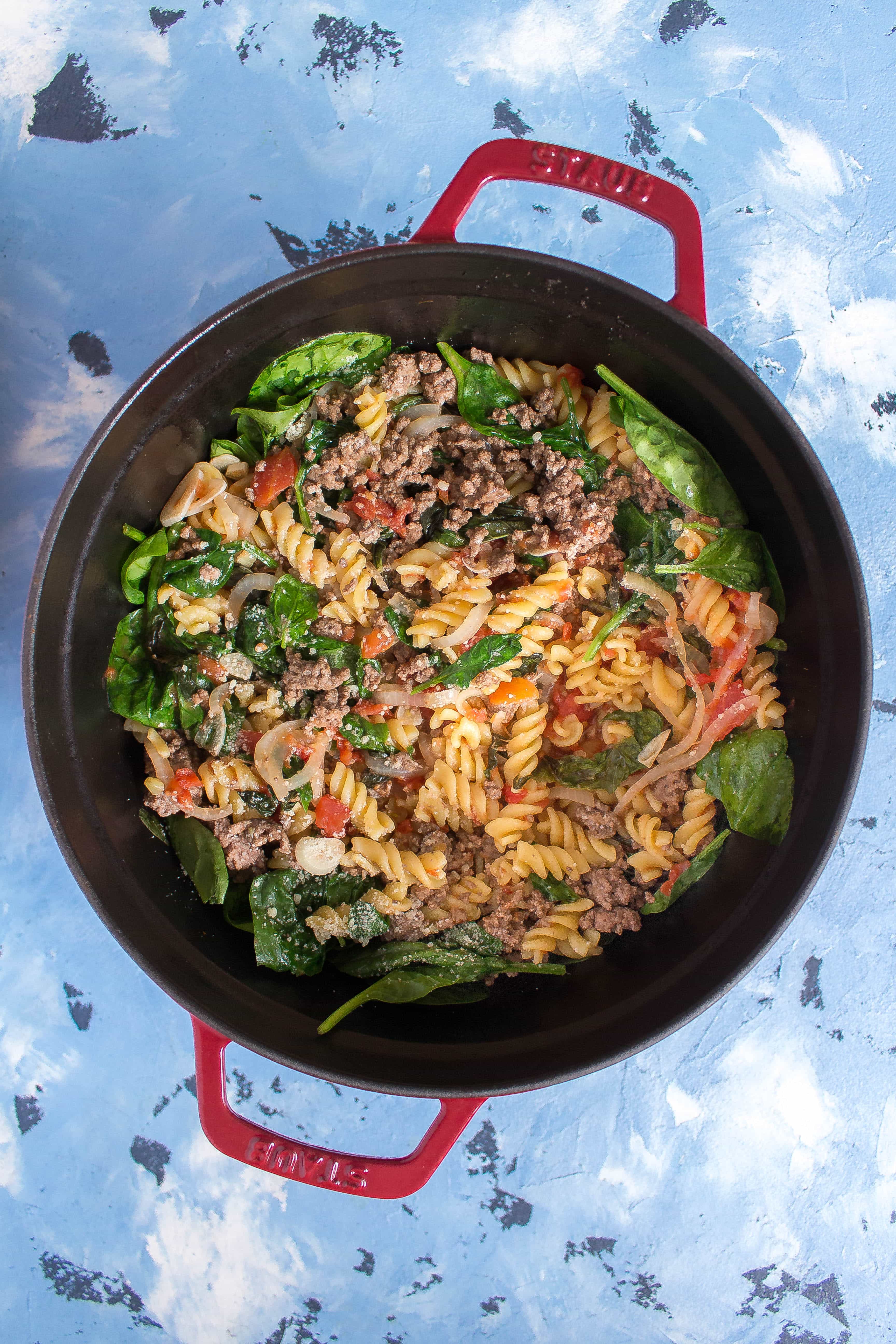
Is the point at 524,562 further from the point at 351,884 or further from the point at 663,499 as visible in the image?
the point at 351,884

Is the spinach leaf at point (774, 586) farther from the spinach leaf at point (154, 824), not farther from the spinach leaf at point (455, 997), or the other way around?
the spinach leaf at point (154, 824)

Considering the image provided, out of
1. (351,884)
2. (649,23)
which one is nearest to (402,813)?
(351,884)

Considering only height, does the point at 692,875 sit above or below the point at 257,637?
below

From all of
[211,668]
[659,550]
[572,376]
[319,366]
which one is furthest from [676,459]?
[211,668]

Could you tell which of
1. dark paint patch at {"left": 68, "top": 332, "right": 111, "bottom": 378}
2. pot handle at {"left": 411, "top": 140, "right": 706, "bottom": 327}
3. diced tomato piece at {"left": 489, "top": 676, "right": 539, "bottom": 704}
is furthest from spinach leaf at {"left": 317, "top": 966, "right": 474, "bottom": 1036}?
dark paint patch at {"left": 68, "top": 332, "right": 111, "bottom": 378}

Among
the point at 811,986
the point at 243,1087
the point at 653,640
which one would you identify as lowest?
the point at 243,1087

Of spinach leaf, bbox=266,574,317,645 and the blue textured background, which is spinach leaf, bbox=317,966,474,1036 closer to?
the blue textured background

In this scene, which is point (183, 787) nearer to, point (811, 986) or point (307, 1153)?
point (307, 1153)
